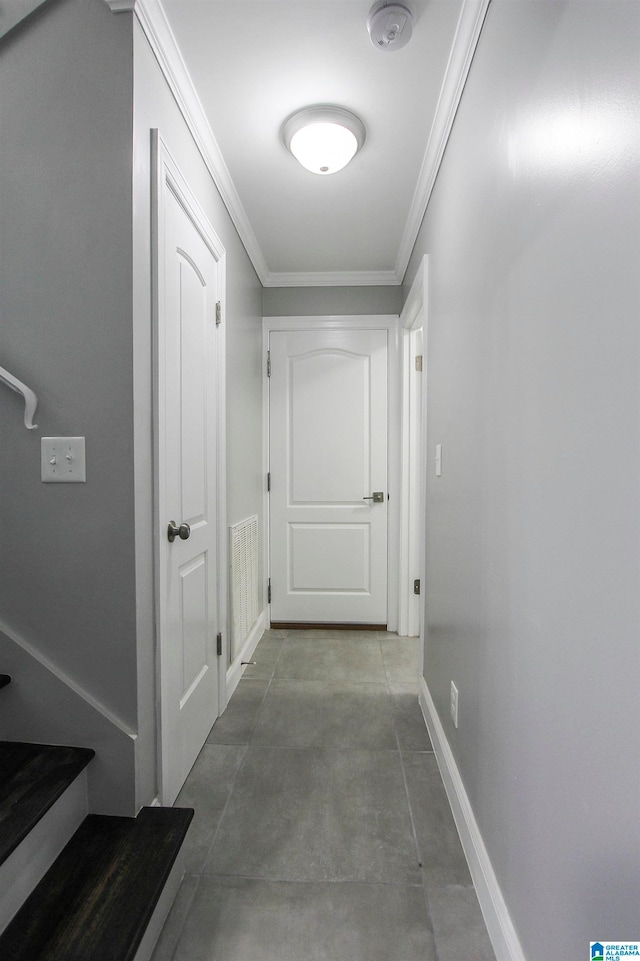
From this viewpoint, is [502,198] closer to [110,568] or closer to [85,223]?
[85,223]

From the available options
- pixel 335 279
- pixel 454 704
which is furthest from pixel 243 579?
pixel 335 279

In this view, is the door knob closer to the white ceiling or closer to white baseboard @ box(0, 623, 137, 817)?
white baseboard @ box(0, 623, 137, 817)

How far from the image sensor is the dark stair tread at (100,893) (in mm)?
1046

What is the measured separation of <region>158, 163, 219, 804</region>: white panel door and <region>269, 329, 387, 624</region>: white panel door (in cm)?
134

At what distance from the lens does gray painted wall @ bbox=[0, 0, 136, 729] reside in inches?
55.2

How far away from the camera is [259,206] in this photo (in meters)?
2.62

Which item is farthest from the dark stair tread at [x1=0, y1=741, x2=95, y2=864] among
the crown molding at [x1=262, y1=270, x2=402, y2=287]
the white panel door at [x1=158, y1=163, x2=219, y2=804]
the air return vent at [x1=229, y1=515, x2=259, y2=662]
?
the crown molding at [x1=262, y1=270, x2=402, y2=287]

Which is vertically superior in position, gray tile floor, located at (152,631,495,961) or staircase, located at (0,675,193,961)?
staircase, located at (0,675,193,961)

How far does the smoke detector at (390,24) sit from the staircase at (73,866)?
85.6 inches

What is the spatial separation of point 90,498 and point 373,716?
1.64m

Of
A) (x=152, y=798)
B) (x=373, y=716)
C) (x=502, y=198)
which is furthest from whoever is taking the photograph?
(x=373, y=716)

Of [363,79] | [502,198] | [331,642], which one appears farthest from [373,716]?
[363,79]

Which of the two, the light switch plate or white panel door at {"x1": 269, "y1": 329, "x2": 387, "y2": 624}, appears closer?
the light switch plate

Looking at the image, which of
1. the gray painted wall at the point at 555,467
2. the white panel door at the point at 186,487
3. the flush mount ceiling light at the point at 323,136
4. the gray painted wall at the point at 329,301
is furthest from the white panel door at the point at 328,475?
the gray painted wall at the point at 555,467
